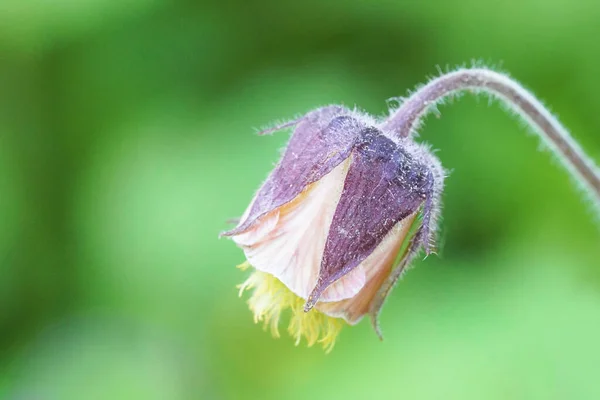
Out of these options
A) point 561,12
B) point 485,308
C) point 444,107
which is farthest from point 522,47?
point 485,308

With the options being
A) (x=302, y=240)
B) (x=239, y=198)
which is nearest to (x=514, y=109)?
(x=302, y=240)

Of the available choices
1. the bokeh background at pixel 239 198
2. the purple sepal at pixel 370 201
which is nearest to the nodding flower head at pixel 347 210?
the purple sepal at pixel 370 201

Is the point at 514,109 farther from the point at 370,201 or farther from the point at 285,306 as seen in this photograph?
the point at 285,306

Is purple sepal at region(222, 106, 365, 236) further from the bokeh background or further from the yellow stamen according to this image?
the bokeh background

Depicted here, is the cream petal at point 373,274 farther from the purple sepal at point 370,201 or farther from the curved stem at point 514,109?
the curved stem at point 514,109

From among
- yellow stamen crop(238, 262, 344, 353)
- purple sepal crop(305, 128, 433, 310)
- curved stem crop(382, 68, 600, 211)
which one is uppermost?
curved stem crop(382, 68, 600, 211)

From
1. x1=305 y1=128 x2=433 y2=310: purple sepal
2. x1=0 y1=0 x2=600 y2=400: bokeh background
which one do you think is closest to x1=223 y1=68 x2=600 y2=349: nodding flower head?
x1=305 y1=128 x2=433 y2=310: purple sepal

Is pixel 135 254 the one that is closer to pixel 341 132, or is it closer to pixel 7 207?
pixel 7 207
